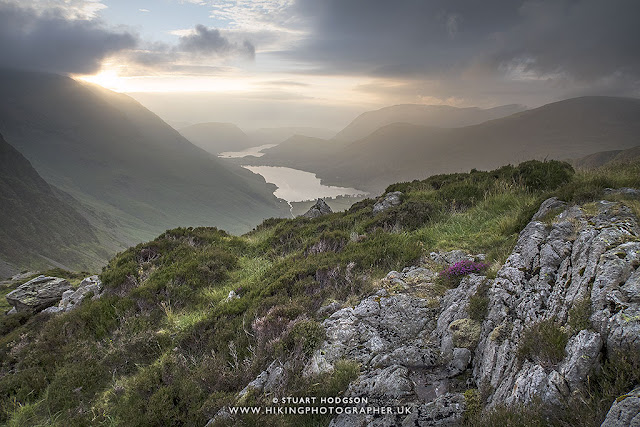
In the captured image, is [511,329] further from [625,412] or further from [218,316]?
[218,316]

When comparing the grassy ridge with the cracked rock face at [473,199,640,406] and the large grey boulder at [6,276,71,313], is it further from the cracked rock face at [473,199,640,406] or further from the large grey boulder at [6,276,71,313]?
the large grey boulder at [6,276,71,313]

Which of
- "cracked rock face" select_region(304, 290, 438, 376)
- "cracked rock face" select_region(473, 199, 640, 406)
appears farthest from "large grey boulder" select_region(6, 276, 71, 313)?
"cracked rock face" select_region(473, 199, 640, 406)

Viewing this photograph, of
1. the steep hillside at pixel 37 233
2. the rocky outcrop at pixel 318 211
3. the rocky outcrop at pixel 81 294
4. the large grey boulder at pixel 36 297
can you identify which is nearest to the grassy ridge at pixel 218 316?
the rocky outcrop at pixel 81 294

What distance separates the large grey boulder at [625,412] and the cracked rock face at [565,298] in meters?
0.53

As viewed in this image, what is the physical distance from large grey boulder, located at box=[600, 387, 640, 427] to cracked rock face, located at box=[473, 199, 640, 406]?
0.53 metres

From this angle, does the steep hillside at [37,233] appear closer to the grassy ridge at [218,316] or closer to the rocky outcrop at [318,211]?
the rocky outcrop at [318,211]

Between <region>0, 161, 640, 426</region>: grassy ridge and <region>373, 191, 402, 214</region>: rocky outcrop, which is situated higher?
<region>373, 191, 402, 214</region>: rocky outcrop

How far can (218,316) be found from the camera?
28.1 ft

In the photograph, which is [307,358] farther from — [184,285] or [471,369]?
[184,285]

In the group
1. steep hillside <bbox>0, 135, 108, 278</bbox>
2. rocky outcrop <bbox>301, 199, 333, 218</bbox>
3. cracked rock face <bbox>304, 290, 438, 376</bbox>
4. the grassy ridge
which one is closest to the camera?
cracked rock face <bbox>304, 290, 438, 376</bbox>

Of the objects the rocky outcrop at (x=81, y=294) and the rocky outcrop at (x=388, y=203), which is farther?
the rocky outcrop at (x=388, y=203)

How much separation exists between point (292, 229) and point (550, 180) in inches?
423

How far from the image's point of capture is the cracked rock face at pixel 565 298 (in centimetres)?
362

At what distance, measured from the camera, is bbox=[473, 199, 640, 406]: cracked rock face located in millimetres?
3617
